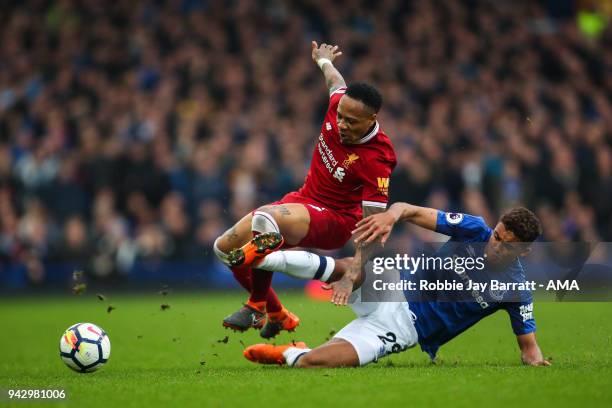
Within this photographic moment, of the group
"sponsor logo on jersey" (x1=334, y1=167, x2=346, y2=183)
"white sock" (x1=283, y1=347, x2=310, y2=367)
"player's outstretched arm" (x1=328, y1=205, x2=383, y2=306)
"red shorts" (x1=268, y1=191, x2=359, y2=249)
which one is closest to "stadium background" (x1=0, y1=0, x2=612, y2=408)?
"red shorts" (x1=268, y1=191, x2=359, y2=249)

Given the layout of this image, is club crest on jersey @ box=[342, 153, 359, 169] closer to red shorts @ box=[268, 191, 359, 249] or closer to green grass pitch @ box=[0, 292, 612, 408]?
red shorts @ box=[268, 191, 359, 249]

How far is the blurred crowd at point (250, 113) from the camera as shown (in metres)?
17.5

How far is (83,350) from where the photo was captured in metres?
8.45

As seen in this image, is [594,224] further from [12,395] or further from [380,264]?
[12,395]

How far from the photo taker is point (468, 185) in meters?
17.2

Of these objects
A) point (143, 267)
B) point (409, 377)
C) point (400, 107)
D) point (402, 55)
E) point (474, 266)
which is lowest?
point (409, 377)

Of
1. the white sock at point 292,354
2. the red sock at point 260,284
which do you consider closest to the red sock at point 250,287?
the red sock at point 260,284

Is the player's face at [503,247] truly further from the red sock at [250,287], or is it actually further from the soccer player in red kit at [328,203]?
the red sock at [250,287]

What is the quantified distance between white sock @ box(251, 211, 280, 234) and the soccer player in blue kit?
24 cm

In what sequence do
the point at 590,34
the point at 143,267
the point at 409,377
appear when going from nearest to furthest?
the point at 409,377
the point at 143,267
the point at 590,34

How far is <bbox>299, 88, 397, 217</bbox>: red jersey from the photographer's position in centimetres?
888

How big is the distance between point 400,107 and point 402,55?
2.02 meters

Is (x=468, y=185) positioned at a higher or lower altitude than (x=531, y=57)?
lower

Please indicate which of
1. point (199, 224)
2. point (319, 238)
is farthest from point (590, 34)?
point (319, 238)
